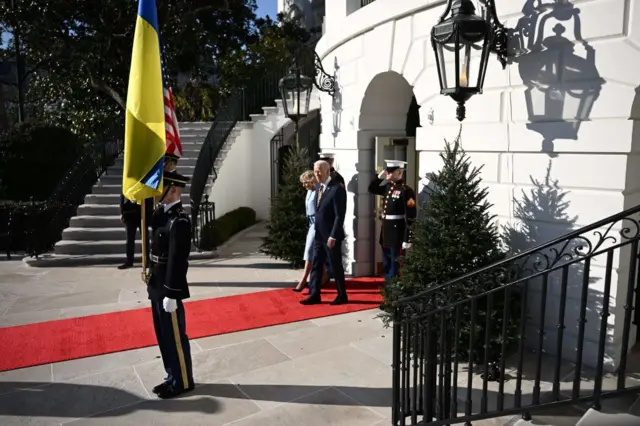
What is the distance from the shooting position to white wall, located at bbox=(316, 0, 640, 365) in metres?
4.25

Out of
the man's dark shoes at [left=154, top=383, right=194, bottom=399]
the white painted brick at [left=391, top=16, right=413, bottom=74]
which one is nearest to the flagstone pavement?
the man's dark shoes at [left=154, top=383, right=194, bottom=399]

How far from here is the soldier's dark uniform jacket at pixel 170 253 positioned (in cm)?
403

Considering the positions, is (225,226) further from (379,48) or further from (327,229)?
(379,48)

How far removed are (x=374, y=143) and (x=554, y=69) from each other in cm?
328

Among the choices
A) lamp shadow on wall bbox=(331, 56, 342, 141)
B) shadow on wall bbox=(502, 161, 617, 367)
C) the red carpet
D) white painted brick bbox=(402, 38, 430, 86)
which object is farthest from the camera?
lamp shadow on wall bbox=(331, 56, 342, 141)

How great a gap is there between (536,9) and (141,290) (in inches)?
243

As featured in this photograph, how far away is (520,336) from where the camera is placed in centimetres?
344

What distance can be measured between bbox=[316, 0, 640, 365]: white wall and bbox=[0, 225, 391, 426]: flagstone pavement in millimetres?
1971

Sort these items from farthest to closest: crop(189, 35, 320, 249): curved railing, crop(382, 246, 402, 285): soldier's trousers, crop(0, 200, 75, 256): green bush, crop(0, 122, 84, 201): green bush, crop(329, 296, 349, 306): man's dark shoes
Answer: crop(0, 122, 84, 201): green bush, crop(189, 35, 320, 249): curved railing, crop(0, 200, 75, 256): green bush, crop(329, 296, 349, 306): man's dark shoes, crop(382, 246, 402, 285): soldier's trousers

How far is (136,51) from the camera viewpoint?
4406 mm

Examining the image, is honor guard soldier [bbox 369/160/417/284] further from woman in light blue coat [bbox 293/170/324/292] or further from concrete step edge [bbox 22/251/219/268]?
concrete step edge [bbox 22/251/219/268]

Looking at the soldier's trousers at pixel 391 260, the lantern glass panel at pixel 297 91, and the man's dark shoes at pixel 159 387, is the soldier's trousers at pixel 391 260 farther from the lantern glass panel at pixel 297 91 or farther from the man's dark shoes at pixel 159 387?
the man's dark shoes at pixel 159 387

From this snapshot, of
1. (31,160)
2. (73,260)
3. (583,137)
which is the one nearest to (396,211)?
(583,137)

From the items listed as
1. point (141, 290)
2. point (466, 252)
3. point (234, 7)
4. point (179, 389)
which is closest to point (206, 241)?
point (141, 290)
